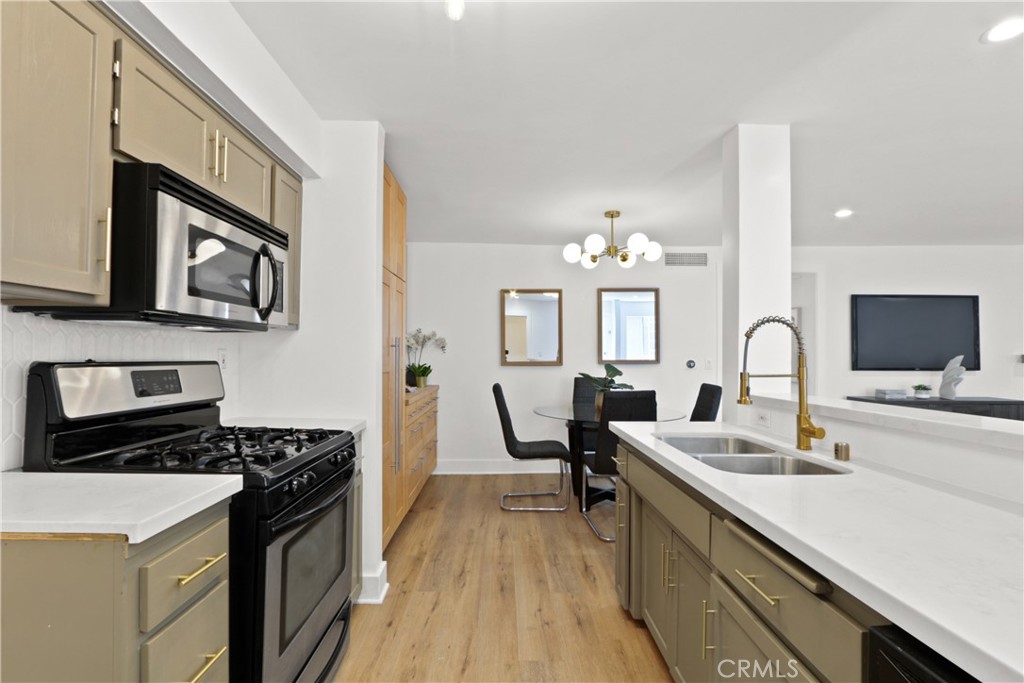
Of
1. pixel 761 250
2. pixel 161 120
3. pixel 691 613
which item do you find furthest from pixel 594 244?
pixel 161 120

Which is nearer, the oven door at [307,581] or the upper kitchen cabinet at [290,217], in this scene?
the oven door at [307,581]

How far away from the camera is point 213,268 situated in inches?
68.6

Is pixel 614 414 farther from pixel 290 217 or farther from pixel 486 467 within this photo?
pixel 290 217

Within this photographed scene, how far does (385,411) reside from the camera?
289cm

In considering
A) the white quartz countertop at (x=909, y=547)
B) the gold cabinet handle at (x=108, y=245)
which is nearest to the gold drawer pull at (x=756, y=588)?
the white quartz countertop at (x=909, y=547)

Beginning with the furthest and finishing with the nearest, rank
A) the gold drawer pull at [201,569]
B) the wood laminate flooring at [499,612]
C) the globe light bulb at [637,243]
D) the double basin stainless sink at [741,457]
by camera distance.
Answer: the globe light bulb at [637,243]
the wood laminate flooring at [499,612]
the double basin stainless sink at [741,457]
the gold drawer pull at [201,569]

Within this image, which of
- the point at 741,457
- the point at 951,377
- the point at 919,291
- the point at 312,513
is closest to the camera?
the point at 312,513

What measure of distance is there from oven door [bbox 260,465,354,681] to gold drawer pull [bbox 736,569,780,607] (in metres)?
1.24

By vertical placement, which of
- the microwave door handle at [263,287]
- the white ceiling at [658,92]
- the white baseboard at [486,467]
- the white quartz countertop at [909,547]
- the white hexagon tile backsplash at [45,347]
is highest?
the white ceiling at [658,92]

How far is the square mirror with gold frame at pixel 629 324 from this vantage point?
5445mm

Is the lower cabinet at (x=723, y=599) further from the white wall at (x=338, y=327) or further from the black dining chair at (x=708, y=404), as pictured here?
the black dining chair at (x=708, y=404)

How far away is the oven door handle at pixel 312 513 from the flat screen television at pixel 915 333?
17.8 feet

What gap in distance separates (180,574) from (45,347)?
903mm

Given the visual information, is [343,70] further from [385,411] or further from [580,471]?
[580,471]
